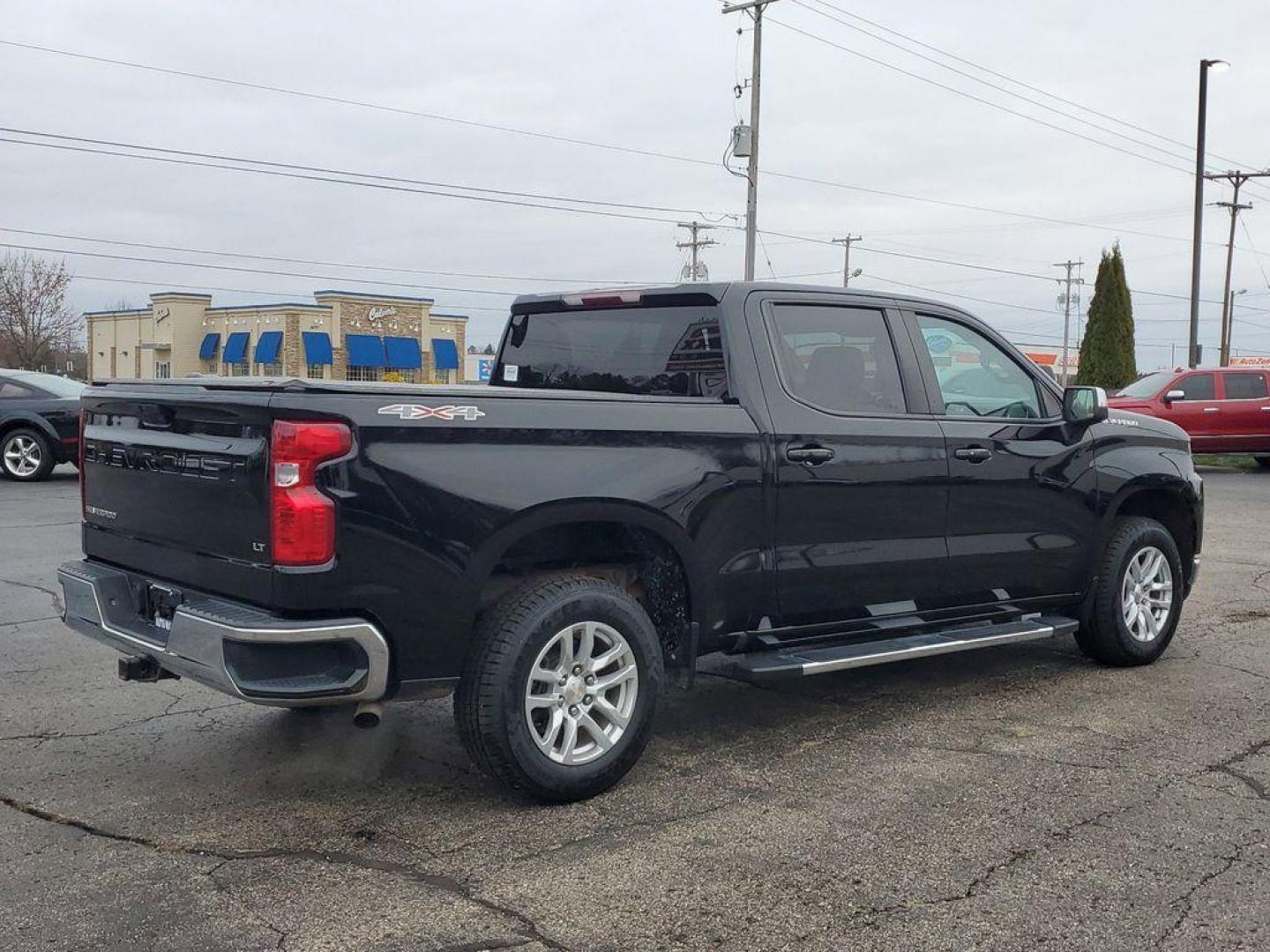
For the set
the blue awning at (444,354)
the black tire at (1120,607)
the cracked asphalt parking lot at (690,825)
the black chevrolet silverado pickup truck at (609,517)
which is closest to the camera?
the cracked asphalt parking lot at (690,825)

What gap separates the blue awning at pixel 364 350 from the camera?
5928 centimetres

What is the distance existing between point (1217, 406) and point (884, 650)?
17.4 m

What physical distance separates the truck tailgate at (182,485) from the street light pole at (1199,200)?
29.6 meters

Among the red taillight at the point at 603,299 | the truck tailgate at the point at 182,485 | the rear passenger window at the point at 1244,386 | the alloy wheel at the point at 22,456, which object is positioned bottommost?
the alloy wheel at the point at 22,456

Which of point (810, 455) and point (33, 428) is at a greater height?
point (810, 455)

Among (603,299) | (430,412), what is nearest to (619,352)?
(603,299)

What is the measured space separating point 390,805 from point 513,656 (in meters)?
0.76

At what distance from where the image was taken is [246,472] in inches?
160

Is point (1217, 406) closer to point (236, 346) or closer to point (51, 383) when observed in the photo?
point (51, 383)


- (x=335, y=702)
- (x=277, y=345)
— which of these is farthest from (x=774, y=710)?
(x=277, y=345)

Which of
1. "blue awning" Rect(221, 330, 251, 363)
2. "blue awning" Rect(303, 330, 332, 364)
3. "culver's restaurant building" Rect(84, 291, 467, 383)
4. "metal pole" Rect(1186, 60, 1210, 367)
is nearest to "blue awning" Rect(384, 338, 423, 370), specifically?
"culver's restaurant building" Rect(84, 291, 467, 383)

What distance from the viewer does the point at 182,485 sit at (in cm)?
439

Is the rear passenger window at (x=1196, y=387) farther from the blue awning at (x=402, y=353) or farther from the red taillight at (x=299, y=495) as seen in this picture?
the blue awning at (x=402, y=353)

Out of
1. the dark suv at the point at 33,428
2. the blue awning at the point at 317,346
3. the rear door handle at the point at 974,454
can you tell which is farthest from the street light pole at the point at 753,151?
the blue awning at the point at 317,346
